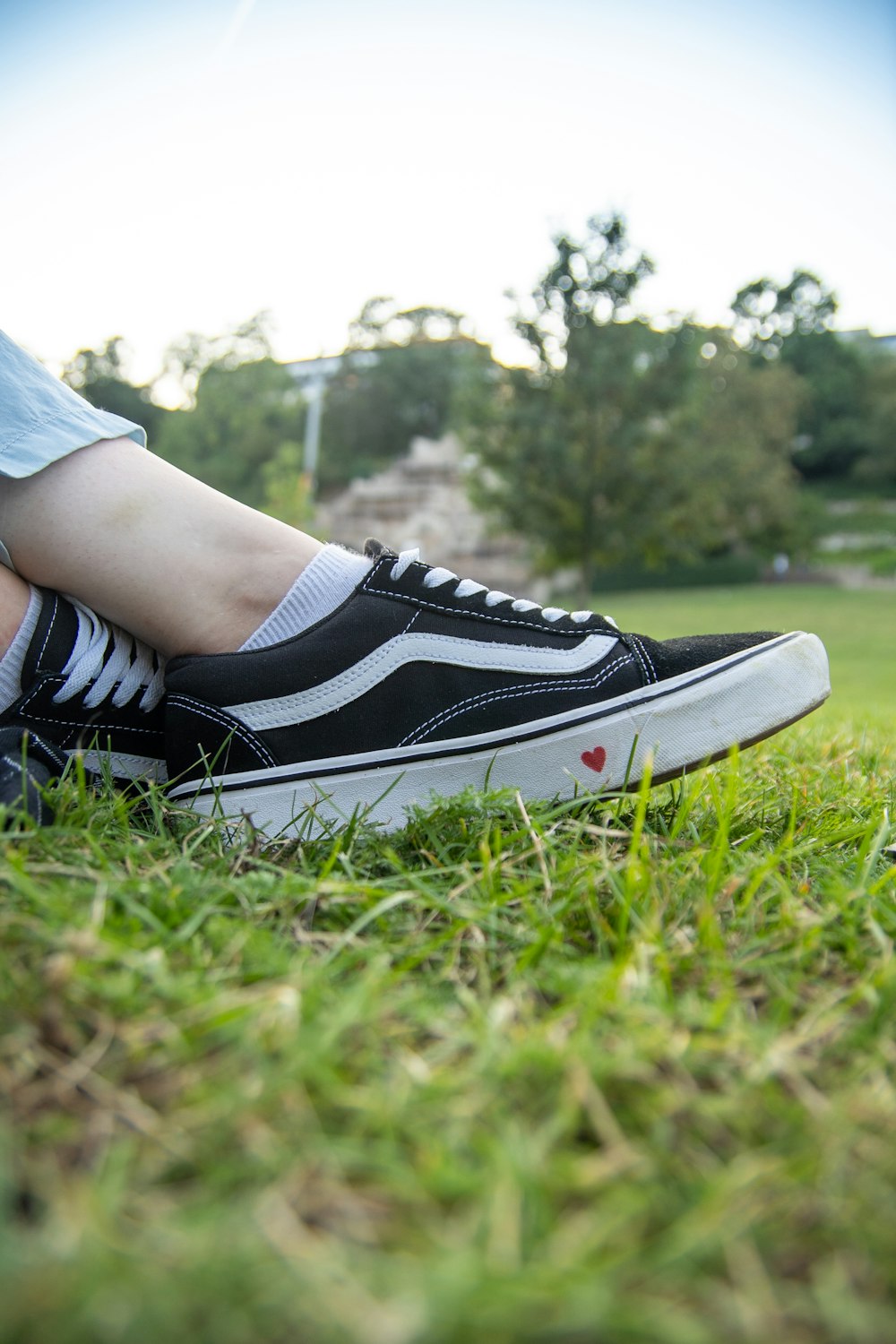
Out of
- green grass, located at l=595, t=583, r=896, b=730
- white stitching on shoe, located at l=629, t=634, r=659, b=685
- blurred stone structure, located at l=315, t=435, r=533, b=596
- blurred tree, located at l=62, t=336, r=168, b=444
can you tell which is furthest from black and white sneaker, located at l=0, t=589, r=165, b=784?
blurred tree, located at l=62, t=336, r=168, b=444

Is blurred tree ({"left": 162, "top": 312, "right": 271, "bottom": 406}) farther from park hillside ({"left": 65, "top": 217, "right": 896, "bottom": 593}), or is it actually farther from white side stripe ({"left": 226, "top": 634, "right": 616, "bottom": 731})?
white side stripe ({"left": 226, "top": 634, "right": 616, "bottom": 731})

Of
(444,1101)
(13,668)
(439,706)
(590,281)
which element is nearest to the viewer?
(444,1101)

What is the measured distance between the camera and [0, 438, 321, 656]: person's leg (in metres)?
1.38

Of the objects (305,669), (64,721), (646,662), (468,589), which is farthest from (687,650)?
(64,721)

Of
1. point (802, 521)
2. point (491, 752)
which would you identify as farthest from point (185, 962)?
point (802, 521)

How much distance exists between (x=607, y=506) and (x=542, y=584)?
7.13 metres

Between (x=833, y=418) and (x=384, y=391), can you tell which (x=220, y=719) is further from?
(x=833, y=418)

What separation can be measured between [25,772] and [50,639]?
0.35 metres

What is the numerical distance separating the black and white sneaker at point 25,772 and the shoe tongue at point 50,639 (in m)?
0.13

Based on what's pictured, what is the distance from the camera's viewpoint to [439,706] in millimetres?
1427

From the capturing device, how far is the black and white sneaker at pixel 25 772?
104 cm

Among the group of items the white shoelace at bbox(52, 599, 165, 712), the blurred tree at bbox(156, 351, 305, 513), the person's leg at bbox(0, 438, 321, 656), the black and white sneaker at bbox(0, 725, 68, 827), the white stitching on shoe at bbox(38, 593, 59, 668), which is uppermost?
the blurred tree at bbox(156, 351, 305, 513)

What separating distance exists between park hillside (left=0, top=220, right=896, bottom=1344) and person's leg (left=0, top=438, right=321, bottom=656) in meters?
0.30

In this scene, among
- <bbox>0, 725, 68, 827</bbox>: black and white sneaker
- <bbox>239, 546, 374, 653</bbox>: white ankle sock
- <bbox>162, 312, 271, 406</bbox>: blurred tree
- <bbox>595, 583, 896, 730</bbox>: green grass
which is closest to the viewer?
<bbox>0, 725, 68, 827</bbox>: black and white sneaker
